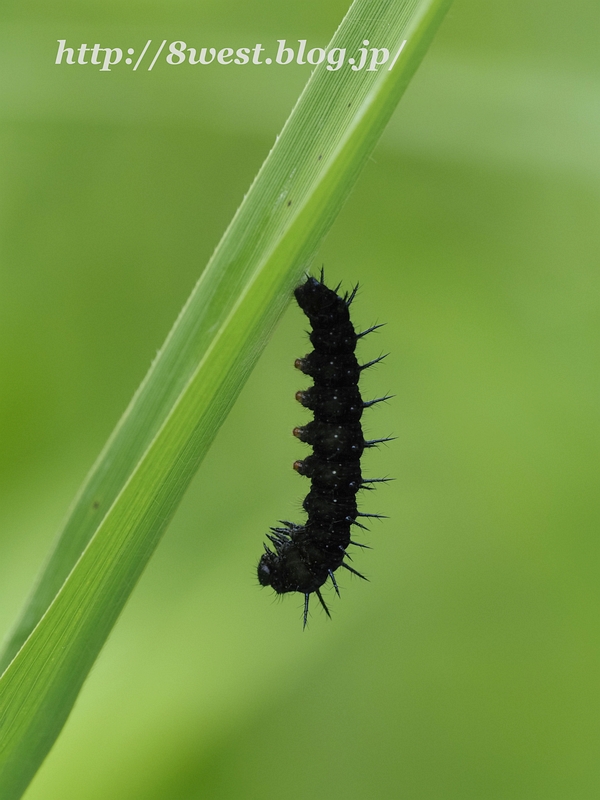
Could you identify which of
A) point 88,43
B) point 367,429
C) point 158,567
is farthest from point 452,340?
point 88,43

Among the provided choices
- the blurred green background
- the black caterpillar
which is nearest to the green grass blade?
the black caterpillar

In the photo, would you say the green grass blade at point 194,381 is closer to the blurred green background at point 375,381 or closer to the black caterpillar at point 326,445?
the black caterpillar at point 326,445

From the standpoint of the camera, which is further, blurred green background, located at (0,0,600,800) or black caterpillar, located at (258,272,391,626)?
blurred green background, located at (0,0,600,800)

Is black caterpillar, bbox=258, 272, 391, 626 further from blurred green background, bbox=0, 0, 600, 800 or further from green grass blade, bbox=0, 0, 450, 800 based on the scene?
green grass blade, bbox=0, 0, 450, 800

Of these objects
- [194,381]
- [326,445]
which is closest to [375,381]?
[326,445]

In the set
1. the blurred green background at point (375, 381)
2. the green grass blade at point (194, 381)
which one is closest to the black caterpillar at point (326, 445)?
the blurred green background at point (375, 381)
